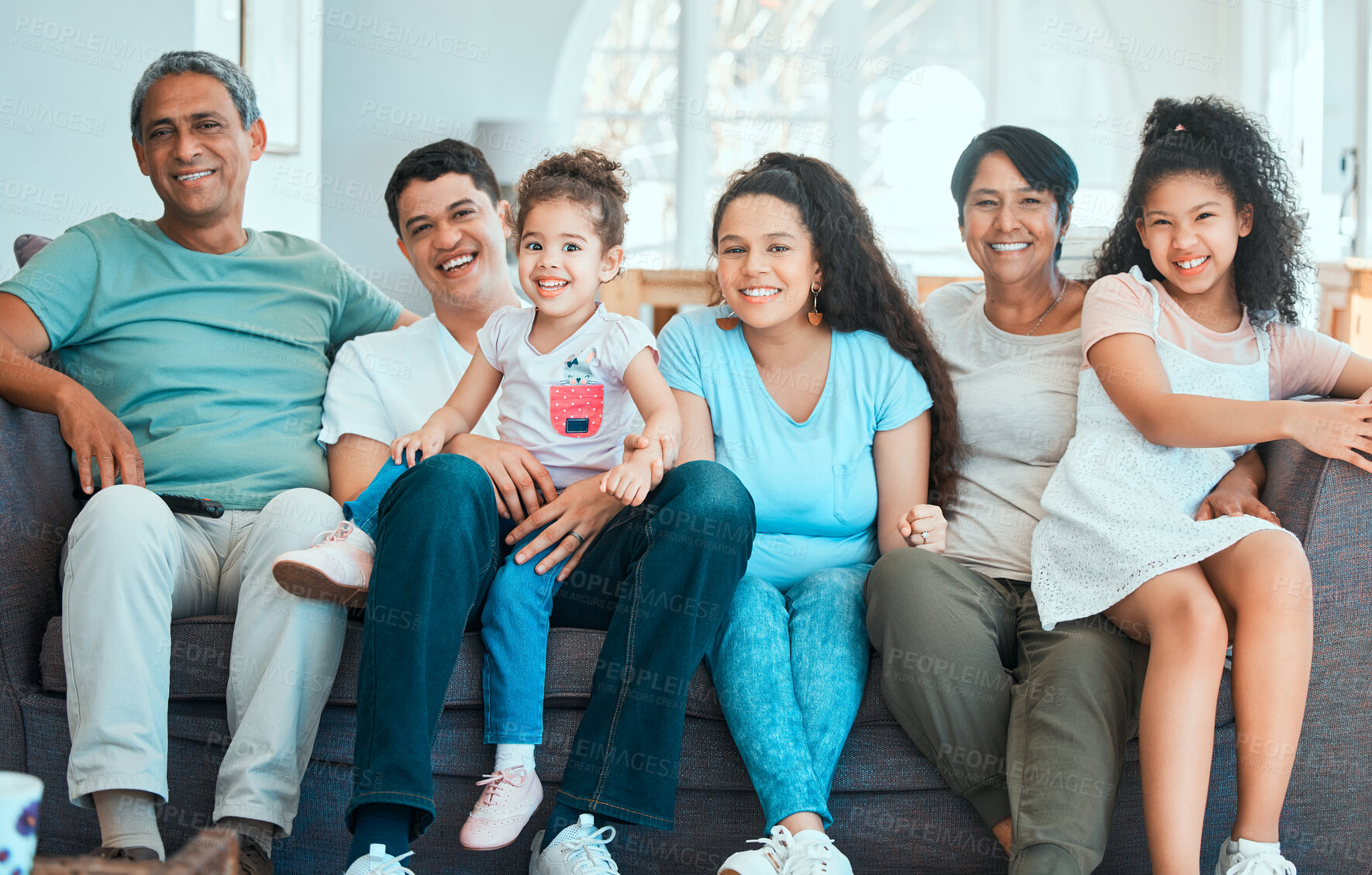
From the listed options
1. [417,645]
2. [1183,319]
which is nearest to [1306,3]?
[1183,319]

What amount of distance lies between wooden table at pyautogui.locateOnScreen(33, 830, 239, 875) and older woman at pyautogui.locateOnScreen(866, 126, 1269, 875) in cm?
89

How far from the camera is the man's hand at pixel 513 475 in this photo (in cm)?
154

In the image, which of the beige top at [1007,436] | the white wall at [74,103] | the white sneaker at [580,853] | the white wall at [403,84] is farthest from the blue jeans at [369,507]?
the white wall at [403,84]

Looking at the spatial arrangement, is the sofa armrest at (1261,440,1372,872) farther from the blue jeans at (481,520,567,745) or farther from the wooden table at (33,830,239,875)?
the wooden table at (33,830,239,875)

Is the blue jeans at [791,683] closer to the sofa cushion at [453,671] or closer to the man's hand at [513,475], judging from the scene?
the sofa cushion at [453,671]

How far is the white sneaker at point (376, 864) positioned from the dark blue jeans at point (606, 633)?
51mm

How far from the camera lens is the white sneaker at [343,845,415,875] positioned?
1203 mm

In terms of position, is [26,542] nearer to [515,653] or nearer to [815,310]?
[515,653]

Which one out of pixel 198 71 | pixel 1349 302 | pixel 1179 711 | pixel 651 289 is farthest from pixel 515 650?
pixel 1349 302

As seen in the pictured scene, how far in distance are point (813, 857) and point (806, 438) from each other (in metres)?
0.66

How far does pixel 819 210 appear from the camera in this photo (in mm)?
1729

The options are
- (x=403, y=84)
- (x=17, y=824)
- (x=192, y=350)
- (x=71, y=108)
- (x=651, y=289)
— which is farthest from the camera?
(x=403, y=84)

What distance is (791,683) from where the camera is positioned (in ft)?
4.61

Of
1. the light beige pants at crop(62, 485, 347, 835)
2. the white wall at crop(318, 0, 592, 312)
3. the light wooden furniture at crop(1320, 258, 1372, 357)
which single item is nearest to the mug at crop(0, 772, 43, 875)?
the light beige pants at crop(62, 485, 347, 835)
